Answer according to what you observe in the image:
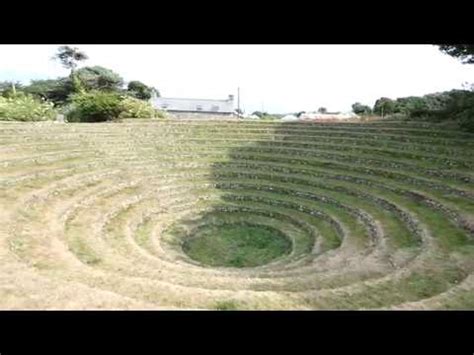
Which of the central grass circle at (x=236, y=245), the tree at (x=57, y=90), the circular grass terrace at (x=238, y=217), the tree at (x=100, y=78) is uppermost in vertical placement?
the tree at (x=100, y=78)

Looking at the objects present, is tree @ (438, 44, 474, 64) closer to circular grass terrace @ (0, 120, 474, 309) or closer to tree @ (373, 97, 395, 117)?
circular grass terrace @ (0, 120, 474, 309)

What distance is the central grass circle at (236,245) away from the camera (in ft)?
45.8

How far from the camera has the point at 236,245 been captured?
15.1m

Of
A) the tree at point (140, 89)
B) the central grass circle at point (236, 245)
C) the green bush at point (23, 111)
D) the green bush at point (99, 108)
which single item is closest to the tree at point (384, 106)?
the green bush at point (99, 108)

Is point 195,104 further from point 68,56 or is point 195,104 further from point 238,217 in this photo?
point 238,217

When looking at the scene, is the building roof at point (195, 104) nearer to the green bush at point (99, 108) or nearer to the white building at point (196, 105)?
the white building at point (196, 105)

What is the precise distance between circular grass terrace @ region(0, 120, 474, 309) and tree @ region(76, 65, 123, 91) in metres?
43.5

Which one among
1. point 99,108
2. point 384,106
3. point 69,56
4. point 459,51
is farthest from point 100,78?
point 459,51

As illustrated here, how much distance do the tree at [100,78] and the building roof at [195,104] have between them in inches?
569

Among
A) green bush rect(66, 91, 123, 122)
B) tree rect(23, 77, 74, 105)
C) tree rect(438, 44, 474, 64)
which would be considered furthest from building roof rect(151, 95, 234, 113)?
tree rect(438, 44, 474, 64)

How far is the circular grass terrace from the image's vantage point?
8508mm
